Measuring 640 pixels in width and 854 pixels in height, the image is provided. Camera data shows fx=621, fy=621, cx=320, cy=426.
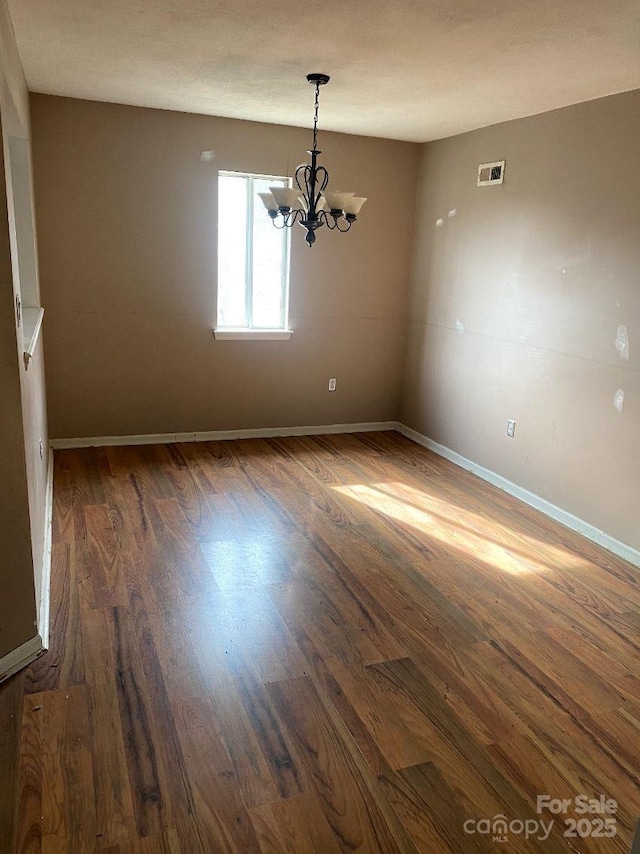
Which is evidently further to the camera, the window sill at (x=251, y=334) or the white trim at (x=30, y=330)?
the window sill at (x=251, y=334)

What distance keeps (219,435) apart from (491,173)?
114 inches

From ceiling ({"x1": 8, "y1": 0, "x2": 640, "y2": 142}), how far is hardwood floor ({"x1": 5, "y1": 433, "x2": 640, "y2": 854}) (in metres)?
2.45

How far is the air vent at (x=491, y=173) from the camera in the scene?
4293mm

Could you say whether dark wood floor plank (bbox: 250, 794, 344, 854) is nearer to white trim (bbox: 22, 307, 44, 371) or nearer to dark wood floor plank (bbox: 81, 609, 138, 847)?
dark wood floor plank (bbox: 81, 609, 138, 847)

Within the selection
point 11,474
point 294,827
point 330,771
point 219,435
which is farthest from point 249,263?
point 294,827

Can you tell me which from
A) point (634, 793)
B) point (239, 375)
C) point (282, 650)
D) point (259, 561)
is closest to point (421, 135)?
point (239, 375)

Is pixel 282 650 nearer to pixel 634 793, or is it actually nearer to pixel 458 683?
pixel 458 683

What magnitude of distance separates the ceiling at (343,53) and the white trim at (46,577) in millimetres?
2379

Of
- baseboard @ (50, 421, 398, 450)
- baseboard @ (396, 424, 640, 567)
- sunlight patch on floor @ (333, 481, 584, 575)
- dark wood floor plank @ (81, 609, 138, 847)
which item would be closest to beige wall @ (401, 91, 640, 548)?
baseboard @ (396, 424, 640, 567)

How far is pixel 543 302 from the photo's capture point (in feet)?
13.2

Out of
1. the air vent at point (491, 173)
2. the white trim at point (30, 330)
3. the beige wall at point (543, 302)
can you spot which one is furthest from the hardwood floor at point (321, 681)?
the air vent at point (491, 173)

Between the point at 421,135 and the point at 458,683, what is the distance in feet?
13.4

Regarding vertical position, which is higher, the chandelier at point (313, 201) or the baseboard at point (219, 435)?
the chandelier at point (313, 201)

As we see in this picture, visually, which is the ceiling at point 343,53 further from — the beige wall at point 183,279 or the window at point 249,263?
the window at point 249,263
